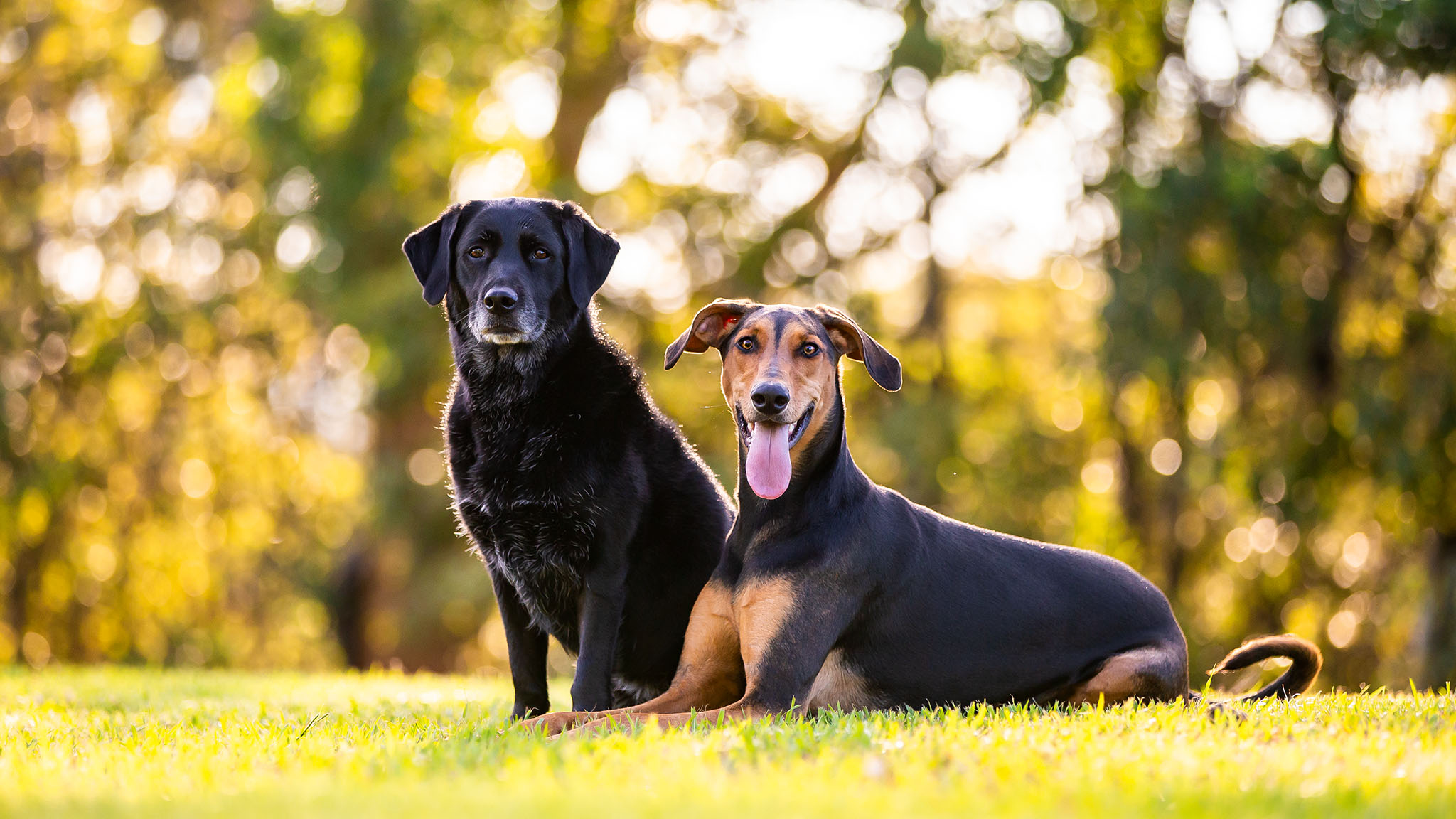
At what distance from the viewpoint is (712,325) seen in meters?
6.58

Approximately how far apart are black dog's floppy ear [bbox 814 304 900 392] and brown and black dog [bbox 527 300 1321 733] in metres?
0.01

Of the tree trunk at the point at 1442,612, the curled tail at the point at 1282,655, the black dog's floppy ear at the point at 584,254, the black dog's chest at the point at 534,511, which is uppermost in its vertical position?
the black dog's floppy ear at the point at 584,254

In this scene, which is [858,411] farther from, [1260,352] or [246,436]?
[246,436]

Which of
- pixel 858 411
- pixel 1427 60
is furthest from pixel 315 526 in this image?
pixel 1427 60

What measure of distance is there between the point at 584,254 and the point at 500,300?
63 centimetres

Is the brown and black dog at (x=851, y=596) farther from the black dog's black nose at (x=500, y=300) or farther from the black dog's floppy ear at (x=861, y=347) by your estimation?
the black dog's black nose at (x=500, y=300)

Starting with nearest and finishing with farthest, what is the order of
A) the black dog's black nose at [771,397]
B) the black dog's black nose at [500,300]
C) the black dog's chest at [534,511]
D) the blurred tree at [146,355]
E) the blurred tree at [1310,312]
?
1. the black dog's black nose at [771,397]
2. the black dog's chest at [534,511]
3. the black dog's black nose at [500,300]
4. the blurred tree at [1310,312]
5. the blurred tree at [146,355]

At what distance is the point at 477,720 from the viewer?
6.32 metres

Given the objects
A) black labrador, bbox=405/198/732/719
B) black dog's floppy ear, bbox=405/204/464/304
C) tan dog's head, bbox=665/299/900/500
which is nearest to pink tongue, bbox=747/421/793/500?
tan dog's head, bbox=665/299/900/500

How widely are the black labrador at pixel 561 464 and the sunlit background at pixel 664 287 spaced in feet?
37.9

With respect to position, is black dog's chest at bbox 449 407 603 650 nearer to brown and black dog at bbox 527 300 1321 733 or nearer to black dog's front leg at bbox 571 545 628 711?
black dog's front leg at bbox 571 545 628 711

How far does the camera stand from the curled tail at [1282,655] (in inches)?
259

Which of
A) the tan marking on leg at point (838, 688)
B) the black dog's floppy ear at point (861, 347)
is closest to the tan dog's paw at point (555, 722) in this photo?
the tan marking on leg at point (838, 688)

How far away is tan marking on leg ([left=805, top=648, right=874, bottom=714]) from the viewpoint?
604 centimetres
